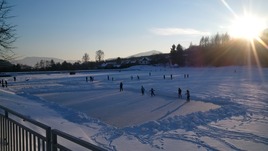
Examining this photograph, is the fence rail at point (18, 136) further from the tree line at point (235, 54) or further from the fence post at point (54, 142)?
the tree line at point (235, 54)

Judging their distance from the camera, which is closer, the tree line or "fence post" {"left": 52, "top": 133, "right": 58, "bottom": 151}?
"fence post" {"left": 52, "top": 133, "right": 58, "bottom": 151}

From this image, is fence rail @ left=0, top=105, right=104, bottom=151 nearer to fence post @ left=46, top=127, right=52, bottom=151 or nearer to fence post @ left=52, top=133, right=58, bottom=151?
fence post @ left=46, top=127, right=52, bottom=151

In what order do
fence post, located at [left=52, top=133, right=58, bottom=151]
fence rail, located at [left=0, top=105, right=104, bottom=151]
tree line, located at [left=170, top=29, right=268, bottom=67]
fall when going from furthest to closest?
1. tree line, located at [left=170, top=29, right=268, bottom=67]
2. fence rail, located at [left=0, top=105, right=104, bottom=151]
3. fence post, located at [left=52, top=133, right=58, bottom=151]

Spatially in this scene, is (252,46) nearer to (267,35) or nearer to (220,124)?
(267,35)

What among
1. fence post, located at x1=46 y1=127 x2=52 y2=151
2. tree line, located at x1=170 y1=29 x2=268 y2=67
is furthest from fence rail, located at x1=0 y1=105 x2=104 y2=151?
tree line, located at x1=170 y1=29 x2=268 y2=67

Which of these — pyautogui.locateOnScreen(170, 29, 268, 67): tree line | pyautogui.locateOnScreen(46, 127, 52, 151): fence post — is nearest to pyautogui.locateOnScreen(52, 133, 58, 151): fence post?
pyautogui.locateOnScreen(46, 127, 52, 151): fence post

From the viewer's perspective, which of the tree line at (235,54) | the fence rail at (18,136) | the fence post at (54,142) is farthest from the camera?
the tree line at (235,54)

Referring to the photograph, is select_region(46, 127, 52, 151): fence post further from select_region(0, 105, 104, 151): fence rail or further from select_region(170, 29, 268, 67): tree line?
select_region(170, 29, 268, 67): tree line

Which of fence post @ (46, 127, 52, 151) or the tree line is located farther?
the tree line

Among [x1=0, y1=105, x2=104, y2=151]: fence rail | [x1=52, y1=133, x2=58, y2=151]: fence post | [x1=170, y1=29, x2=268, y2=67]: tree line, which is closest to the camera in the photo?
[x1=52, y1=133, x2=58, y2=151]: fence post

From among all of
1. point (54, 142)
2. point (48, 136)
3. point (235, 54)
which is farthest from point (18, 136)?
point (235, 54)

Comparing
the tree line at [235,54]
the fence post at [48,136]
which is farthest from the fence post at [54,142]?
the tree line at [235,54]

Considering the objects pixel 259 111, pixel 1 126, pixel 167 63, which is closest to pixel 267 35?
pixel 167 63

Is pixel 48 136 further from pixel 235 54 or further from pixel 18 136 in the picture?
pixel 235 54
